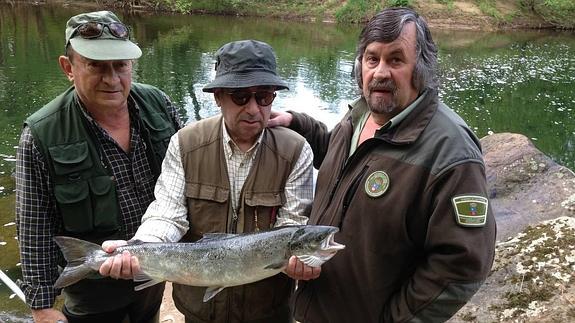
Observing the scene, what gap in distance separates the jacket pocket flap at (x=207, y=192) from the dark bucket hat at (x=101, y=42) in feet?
3.25

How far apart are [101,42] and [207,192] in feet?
3.94

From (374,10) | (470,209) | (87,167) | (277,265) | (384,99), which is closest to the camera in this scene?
(470,209)

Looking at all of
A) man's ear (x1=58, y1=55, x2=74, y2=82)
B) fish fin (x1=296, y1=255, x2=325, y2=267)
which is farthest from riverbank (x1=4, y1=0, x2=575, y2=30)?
fish fin (x1=296, y1=255, x2=325, y2=267)

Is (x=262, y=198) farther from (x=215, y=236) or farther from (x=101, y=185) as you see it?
(x=101, y=185)

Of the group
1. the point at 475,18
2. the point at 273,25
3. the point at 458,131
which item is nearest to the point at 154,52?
the point at 273,25

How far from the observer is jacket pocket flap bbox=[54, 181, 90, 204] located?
10.6 ft

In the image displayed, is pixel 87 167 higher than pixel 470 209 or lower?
lower

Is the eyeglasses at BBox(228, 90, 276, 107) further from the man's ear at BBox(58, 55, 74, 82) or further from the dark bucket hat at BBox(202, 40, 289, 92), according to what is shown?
the man's ear at BBox(58, 55, 74, 82)

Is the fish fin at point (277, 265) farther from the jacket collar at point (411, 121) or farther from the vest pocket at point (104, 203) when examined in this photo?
the vest pocket at point (104, 203)

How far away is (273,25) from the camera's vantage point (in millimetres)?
42438

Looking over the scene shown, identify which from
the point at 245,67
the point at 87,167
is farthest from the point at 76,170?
the point at 245,67

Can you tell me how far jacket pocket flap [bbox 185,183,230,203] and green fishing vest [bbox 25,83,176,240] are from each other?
→ 2.24ft

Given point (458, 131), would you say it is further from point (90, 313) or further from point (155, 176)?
point (90, 313)

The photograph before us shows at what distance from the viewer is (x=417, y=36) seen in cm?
273
